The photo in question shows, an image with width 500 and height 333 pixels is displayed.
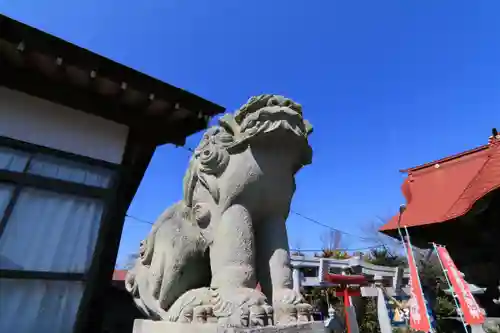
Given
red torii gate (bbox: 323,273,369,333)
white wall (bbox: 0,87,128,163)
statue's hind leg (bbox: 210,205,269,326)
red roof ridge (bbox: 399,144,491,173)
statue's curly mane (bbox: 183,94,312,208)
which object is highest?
red roof ridge (bbox: 399,144,491,173)

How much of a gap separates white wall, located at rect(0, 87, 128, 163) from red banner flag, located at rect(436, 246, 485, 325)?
4463 millimetres

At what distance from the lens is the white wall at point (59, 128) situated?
272 centimetres

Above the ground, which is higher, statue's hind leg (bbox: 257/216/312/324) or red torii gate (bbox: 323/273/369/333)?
red torii gate (bbox: 323/273/369/333)

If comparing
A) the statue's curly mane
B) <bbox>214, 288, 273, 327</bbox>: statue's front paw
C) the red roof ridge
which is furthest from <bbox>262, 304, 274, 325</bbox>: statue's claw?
the red roof ridge

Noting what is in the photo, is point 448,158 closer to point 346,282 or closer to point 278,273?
point 346,282

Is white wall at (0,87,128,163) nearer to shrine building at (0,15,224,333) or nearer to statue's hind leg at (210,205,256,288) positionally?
shrine building at (0,15,224,333)

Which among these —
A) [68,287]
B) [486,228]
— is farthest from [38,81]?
[486,228]

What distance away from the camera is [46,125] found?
2863 mm

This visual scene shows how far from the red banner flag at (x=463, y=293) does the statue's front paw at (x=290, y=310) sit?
3.89m

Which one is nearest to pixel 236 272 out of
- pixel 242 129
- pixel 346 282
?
pixel 242 129

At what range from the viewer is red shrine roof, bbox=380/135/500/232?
159 inches

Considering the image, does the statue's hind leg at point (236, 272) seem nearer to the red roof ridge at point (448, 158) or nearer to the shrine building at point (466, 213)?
the shrine building at point (466, 213)

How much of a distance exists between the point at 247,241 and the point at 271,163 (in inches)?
15.3

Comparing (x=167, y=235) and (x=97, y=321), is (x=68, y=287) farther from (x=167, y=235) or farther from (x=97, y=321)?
(x=167, y=235)
